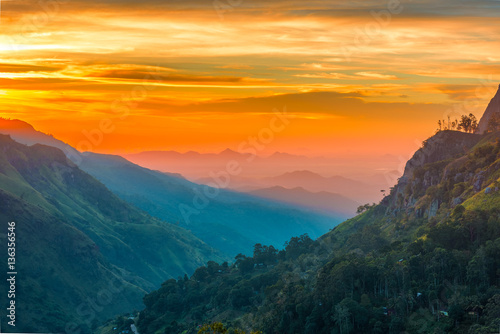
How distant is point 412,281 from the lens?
11775 cm

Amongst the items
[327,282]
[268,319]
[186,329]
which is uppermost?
[327,282]

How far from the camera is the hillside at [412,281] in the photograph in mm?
107312

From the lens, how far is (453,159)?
18488 cm

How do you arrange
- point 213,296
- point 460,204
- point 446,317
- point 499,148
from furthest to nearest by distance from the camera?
point 213,296
point 499,148
point 460,204
point 446,317

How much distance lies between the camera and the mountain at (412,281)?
10725 cm

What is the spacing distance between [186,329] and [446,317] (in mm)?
89659

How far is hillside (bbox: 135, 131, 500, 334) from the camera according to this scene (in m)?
107

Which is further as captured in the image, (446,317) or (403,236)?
(403,236)

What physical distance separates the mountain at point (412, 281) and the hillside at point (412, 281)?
0.22 meters

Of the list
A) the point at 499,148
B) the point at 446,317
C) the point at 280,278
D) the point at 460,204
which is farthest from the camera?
the point at 280,278

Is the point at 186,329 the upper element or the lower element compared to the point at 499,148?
lower

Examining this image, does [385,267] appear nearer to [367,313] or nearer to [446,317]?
[367,313]

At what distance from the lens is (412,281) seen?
11775 cm

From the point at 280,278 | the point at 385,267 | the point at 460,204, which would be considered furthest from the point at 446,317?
the point at 280,278
